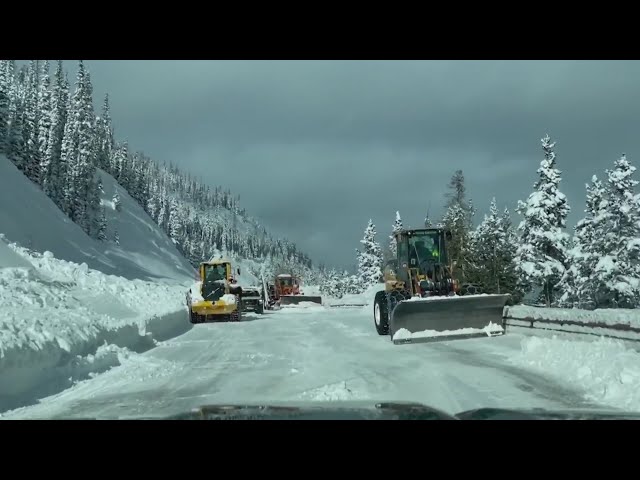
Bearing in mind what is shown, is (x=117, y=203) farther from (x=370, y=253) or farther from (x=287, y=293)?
(x=287, y=293)

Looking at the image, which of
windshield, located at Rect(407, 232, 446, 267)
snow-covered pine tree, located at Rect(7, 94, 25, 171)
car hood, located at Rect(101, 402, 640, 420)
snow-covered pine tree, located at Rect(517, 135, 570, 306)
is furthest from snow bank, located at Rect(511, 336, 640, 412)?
snow-covered pine tree, located at Rect(7, 94, 25, 171)

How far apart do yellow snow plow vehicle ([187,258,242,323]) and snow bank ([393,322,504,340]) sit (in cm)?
1294

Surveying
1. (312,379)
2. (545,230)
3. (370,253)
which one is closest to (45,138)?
(370,253)

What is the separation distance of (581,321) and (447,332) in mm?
3448

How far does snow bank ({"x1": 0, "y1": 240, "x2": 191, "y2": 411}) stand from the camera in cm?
865

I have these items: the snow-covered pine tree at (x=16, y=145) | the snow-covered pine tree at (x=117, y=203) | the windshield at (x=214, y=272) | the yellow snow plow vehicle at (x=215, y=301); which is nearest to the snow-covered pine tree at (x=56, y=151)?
the snow-covered pine tree at (x=16, y=145)

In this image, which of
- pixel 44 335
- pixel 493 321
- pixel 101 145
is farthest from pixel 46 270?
pixel 101 145

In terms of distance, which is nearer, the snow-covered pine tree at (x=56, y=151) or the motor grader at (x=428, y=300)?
the motor grader at (x=428, y=300)

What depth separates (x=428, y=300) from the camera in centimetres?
1489

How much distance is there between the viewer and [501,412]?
180 inches

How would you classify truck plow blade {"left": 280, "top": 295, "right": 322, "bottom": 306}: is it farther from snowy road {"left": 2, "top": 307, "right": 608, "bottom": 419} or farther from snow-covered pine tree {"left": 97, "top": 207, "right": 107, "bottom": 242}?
snow-covered pine tree {"left": 97, "top": 207, "right": 107, "bottom": 242}

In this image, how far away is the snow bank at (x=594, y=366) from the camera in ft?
24.8

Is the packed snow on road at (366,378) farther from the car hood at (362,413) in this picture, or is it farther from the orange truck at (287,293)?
the orange truck at (287,293)
